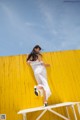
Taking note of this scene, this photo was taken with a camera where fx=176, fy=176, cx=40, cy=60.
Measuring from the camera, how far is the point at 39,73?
3.77 meters

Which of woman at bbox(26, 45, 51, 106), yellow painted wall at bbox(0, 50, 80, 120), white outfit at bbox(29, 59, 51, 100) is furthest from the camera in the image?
yellow painted wall at bbox(0, 50, 80, 120)

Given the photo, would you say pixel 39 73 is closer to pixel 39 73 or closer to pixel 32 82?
pixel 39 73

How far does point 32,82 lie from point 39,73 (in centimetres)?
41

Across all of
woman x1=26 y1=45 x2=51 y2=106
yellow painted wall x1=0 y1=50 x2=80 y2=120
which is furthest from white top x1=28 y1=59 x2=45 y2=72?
yellow painted wall x1=0 y1=50 x2=80 y2=120

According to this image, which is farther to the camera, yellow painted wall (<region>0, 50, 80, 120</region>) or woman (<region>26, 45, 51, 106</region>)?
yellow painted wall (<region>0, 50, 80, 120</region>)

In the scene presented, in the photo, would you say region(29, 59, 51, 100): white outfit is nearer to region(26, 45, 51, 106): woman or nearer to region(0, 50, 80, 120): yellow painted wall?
region(26, 45, 51, 106): woman

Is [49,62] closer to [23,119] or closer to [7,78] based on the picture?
[7,78]

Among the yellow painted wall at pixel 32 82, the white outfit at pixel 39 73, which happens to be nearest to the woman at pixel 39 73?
the white outfit at pixel 39 73

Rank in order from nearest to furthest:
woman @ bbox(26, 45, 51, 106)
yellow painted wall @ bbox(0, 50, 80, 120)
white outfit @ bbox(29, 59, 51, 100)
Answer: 1. woman @ bbox(26, 45, 51, 106)
2. white outfit @ bbox(29, 59, 51, 100)
3. yellow painted wall @ bbox(0, 50, 80, 120)

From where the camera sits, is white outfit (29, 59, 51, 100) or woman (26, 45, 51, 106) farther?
white outfit (29, 59, 51, 100)

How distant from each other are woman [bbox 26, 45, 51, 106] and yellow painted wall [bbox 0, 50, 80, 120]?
1.01 feet

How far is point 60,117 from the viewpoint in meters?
3.72

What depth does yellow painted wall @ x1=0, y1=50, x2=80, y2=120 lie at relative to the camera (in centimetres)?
381

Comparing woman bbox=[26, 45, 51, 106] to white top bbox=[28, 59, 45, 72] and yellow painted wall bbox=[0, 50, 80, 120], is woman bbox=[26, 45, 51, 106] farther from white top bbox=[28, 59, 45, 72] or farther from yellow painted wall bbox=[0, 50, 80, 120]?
yellow painted wall bbox=[0, 50, 80, 120]
